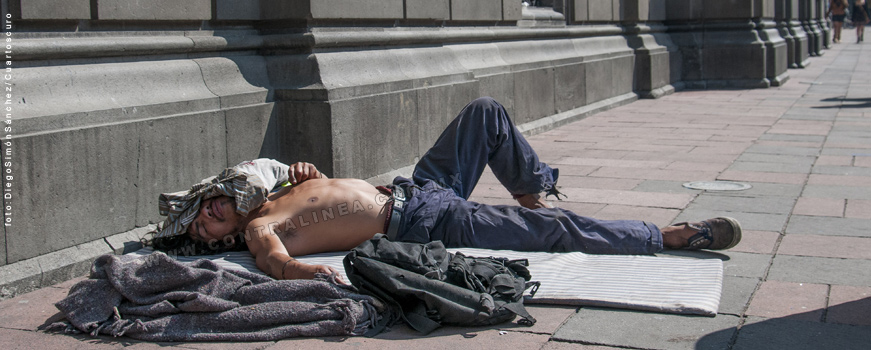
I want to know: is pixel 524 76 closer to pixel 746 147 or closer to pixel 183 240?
pixel 746 147

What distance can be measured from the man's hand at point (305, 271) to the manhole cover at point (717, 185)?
3.30 metres

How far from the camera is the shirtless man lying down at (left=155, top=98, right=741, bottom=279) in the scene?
3.85 metres

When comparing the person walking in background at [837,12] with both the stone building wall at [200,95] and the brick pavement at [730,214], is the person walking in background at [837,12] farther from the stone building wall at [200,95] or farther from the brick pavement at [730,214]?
the stone building wall at [200,95]

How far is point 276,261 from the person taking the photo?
11.5ft

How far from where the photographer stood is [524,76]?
9.08 meters

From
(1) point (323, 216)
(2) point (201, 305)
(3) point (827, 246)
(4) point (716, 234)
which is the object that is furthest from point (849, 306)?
(2) point (201, 305)

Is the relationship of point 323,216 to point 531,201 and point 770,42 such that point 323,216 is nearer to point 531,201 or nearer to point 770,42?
point 531,201

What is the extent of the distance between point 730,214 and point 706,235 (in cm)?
105

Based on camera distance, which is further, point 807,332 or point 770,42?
point 770,42

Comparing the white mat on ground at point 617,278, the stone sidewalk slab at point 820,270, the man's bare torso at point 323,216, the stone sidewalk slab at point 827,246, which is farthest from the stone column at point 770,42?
the man's bare torso at point 323,216

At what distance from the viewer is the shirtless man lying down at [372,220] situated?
3852mm

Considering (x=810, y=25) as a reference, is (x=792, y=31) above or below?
below

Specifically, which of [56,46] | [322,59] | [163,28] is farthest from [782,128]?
[56,46]

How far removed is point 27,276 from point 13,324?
17.7 inches
